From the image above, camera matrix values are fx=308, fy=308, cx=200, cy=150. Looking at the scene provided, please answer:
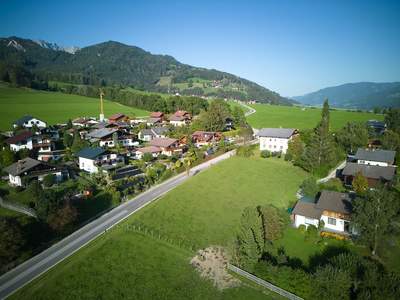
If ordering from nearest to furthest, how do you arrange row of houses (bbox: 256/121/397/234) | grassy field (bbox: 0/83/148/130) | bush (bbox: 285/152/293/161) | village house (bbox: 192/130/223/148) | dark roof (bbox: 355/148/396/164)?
row of houses (bbox: 256/121/397/234), dark roof (bbox: 355/148/396/164), bush (bbox: 285/152/293/161), village house (bbox: 192/130/223/148), grassy field (bbox: 0/83/148/130)

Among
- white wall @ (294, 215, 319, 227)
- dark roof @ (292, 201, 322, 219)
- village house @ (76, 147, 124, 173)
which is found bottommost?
white wall @ (294, 215, 319, 227)

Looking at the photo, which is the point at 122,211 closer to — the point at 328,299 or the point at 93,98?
the point at 328,299

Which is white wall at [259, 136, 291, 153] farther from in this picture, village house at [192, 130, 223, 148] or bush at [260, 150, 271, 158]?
village house at [192, 130, 223, 148]

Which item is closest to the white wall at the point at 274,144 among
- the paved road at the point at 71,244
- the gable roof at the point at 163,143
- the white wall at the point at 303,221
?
the gable roof at the point at 163,143

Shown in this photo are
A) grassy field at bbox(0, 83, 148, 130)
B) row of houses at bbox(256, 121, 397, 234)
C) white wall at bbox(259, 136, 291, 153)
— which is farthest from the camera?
grassy field at bbox(0, 83, 148, 130)

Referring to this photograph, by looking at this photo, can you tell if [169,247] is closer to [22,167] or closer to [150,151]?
[22,167]

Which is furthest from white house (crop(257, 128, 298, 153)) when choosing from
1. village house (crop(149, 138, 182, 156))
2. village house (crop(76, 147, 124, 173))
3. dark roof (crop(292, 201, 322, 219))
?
village house (crop(76, 147, 124, 173))

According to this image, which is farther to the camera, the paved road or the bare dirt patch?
the bare dirt patch

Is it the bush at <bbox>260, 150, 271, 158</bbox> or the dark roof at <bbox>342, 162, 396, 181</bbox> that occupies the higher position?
the dark roof at <bbox>342, 162, 396, 181</bbox>
